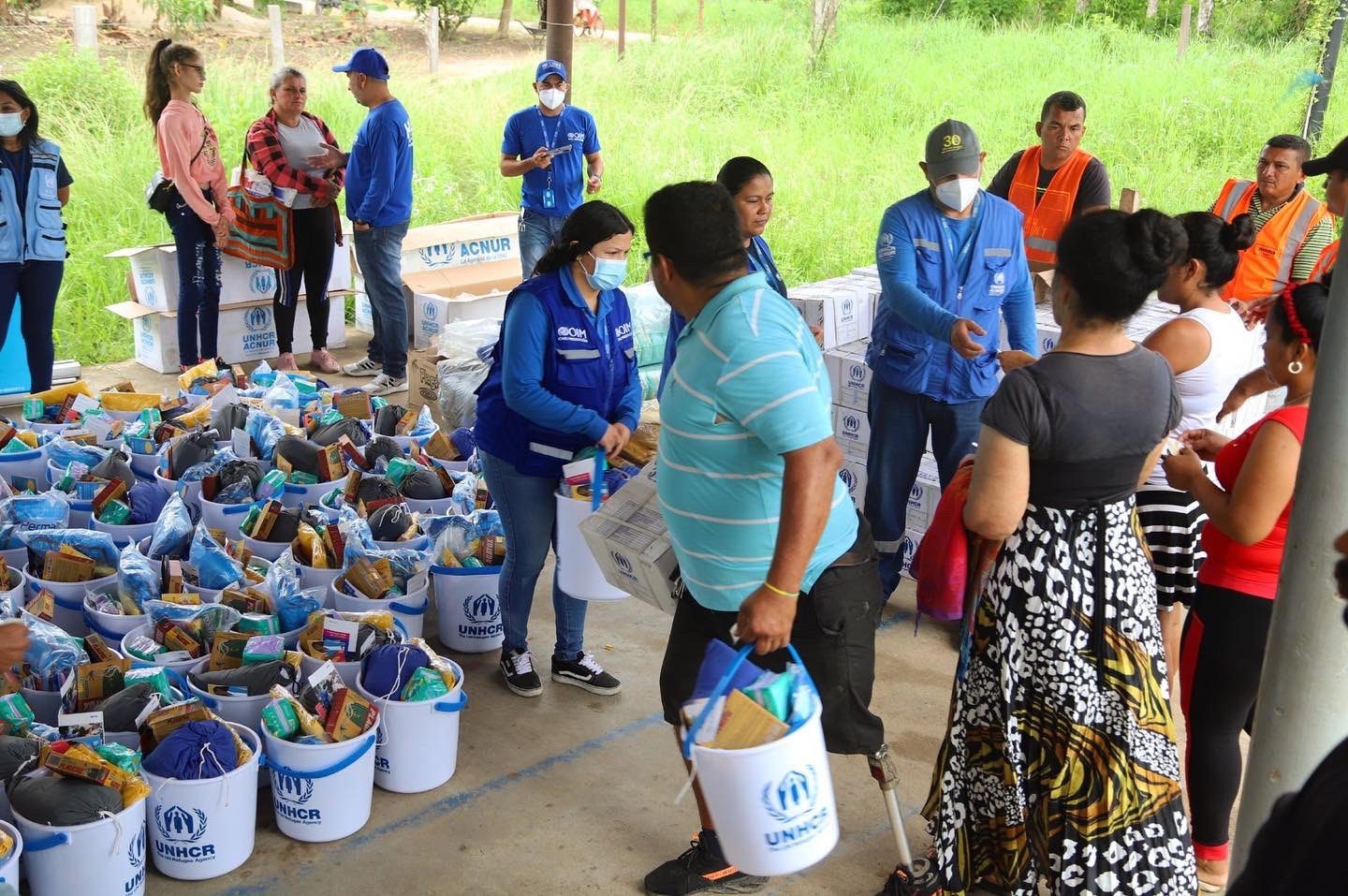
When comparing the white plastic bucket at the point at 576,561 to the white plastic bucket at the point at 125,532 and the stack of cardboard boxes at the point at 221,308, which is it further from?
the stack of cardboard boxes at the point at 221,308

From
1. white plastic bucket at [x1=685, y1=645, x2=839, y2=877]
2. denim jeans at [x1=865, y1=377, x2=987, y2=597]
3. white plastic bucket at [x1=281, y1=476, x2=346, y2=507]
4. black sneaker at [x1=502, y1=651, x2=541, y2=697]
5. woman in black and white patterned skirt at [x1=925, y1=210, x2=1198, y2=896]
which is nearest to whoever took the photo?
white plastic bucket at [x1=685, y1=645, x2=839, y2=877]

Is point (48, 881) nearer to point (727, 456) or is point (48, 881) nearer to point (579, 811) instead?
point (579, 811)

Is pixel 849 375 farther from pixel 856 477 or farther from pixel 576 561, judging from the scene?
pixel 576 561

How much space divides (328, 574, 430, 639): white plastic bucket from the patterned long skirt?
1.98m

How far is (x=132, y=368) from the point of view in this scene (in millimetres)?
7488

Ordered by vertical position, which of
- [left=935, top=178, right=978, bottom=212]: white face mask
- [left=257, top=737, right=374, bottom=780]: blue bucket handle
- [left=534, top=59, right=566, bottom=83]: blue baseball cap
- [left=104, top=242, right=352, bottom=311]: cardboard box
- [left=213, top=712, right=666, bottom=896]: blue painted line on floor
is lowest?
[left=213, top=712, right=666, bottom=896]: blue painted line on floor

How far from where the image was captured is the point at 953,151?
3980 millimetres

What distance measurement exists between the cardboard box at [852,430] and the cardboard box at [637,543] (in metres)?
1.89

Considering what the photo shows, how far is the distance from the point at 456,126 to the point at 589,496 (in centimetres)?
1003

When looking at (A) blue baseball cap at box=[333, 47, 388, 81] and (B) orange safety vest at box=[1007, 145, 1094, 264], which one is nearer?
(B) orange safety vest at box=[1007, 145, 1094, 264]

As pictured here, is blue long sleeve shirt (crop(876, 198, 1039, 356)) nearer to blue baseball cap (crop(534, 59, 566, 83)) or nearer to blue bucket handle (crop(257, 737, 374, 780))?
blue bucket handle (crop(257, 737, 374, 780))

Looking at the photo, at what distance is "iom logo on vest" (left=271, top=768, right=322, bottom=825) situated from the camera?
10.6 ft

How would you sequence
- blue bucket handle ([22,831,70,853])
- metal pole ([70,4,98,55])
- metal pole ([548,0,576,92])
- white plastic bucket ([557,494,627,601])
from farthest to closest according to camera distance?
metal pole ([70,4,98,55]), metal pole ([548,0,576,92]), white plastic bucket ([557,494,627,601]), blue bucket handle ([22,831,70,853])

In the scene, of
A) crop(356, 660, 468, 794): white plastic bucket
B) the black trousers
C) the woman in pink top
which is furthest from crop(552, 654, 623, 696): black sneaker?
the black trousers
